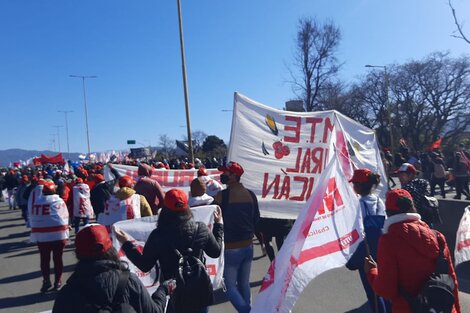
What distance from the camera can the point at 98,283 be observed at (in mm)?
2344

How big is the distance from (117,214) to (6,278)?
3.25m

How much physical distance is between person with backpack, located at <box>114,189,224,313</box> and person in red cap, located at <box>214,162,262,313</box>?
38.8 inches

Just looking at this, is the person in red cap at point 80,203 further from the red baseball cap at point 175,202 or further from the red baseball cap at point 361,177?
the red baseball cap at point 361,177

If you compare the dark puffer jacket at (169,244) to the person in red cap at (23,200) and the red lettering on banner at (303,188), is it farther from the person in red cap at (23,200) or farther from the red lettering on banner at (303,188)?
the person in red cap at (23,200)

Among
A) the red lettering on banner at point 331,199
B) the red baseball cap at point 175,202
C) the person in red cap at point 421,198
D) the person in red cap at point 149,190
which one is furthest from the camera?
the person in red cap at point 149,190

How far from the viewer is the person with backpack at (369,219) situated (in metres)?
4.03

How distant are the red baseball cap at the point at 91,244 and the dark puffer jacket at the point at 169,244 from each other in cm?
87

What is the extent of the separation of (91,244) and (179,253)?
3.31ft

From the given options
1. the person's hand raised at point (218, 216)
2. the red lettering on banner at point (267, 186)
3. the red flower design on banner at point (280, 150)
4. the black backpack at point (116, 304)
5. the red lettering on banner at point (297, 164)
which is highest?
the red flower design on banner at point (280, 150)

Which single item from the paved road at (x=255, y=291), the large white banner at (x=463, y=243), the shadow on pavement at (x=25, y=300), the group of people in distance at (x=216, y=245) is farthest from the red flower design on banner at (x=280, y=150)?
the shadow on pavement at (x=25, y=300)

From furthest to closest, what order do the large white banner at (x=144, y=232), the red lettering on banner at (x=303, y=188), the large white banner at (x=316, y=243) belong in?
the red lettering on banner at (x=303, y=188), the large white banner at (x=144, y=232), the large white banner at (x=316, y=243)

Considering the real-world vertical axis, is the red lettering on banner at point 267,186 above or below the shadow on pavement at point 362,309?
above

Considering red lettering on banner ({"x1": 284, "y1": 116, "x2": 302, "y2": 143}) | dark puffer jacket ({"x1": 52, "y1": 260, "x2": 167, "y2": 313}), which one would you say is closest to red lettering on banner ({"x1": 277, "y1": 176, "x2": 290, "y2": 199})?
red lettering on banner ({"x1": 284, "y1": 116, "x2": 302, "y2": 143})

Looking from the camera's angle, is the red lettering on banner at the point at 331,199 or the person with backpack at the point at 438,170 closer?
the red lettering on banner at the point at 331,199
